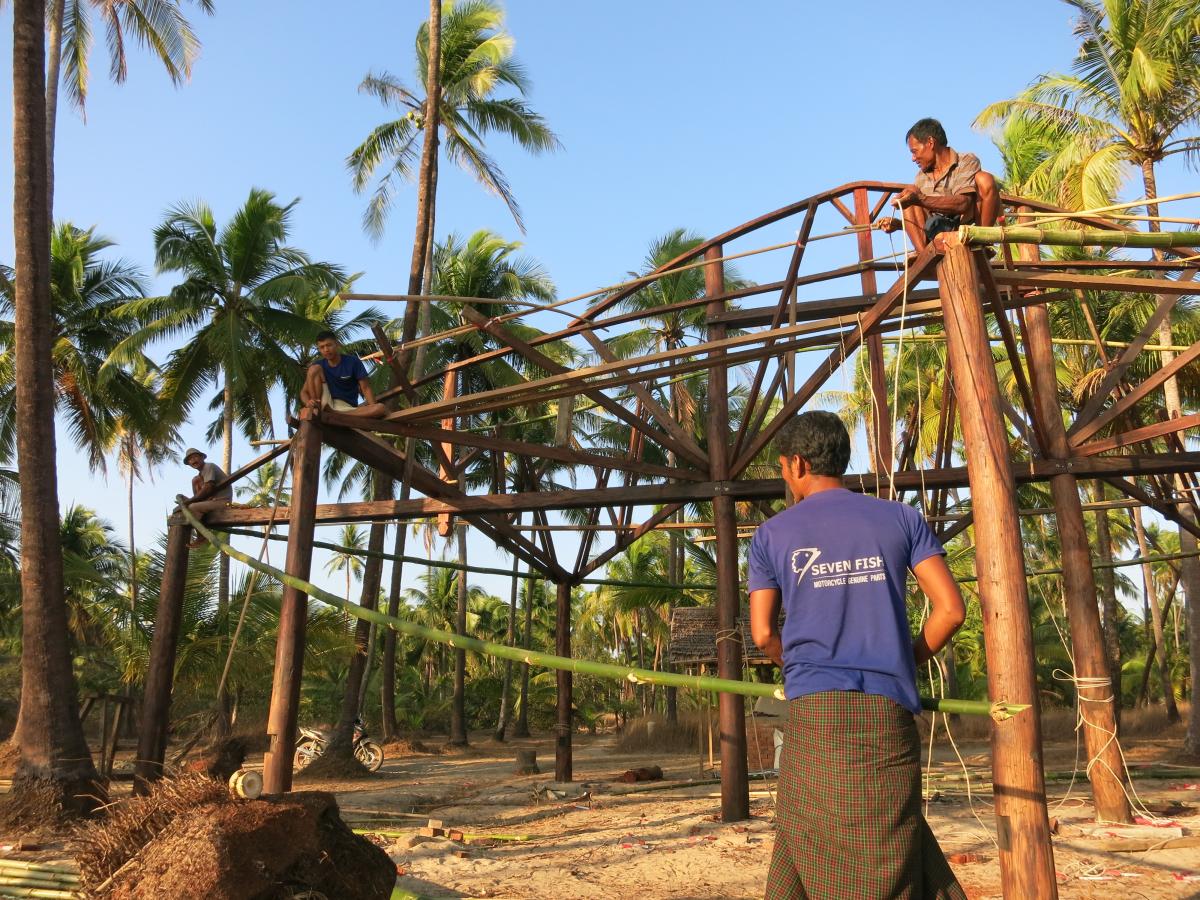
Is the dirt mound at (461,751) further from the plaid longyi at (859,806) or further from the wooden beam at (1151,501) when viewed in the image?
the plaid longyi at (859,806)

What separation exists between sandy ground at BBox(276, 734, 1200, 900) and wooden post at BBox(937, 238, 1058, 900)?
2038mm

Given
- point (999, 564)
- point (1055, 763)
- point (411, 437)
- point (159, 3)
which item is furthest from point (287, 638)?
point (159, 3)

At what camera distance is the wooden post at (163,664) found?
31.6 ft

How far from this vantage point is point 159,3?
21062mm

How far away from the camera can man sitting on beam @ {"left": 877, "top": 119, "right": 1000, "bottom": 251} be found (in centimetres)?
504

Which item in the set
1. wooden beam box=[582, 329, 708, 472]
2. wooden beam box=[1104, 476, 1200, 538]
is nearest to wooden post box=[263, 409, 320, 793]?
wooden beam box=[582, 329, 708, 472]

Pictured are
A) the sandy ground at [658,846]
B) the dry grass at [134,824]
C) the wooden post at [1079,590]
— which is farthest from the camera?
the wooden post at [1079,590]

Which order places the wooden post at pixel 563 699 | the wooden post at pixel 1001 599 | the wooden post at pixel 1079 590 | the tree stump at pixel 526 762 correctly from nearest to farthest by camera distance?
the wooden post at pixel 1001 599, the wooden post at pixel 1079 590, the wooden post at pixel 563 699, the tree stump at pixel 526 762

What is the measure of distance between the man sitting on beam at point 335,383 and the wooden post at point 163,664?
289 cm

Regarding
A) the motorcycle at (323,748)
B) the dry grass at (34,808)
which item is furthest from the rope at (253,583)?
the motorcycle at (323,748)

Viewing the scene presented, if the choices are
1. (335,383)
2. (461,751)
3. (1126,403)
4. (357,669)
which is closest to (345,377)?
(335,383)

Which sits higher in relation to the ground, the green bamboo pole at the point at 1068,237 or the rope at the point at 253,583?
the green bamboo pole at the point at 1068,237

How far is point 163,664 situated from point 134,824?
18.0 ft

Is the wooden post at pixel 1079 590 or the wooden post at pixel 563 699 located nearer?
the wooden post at pixel 1079 590
